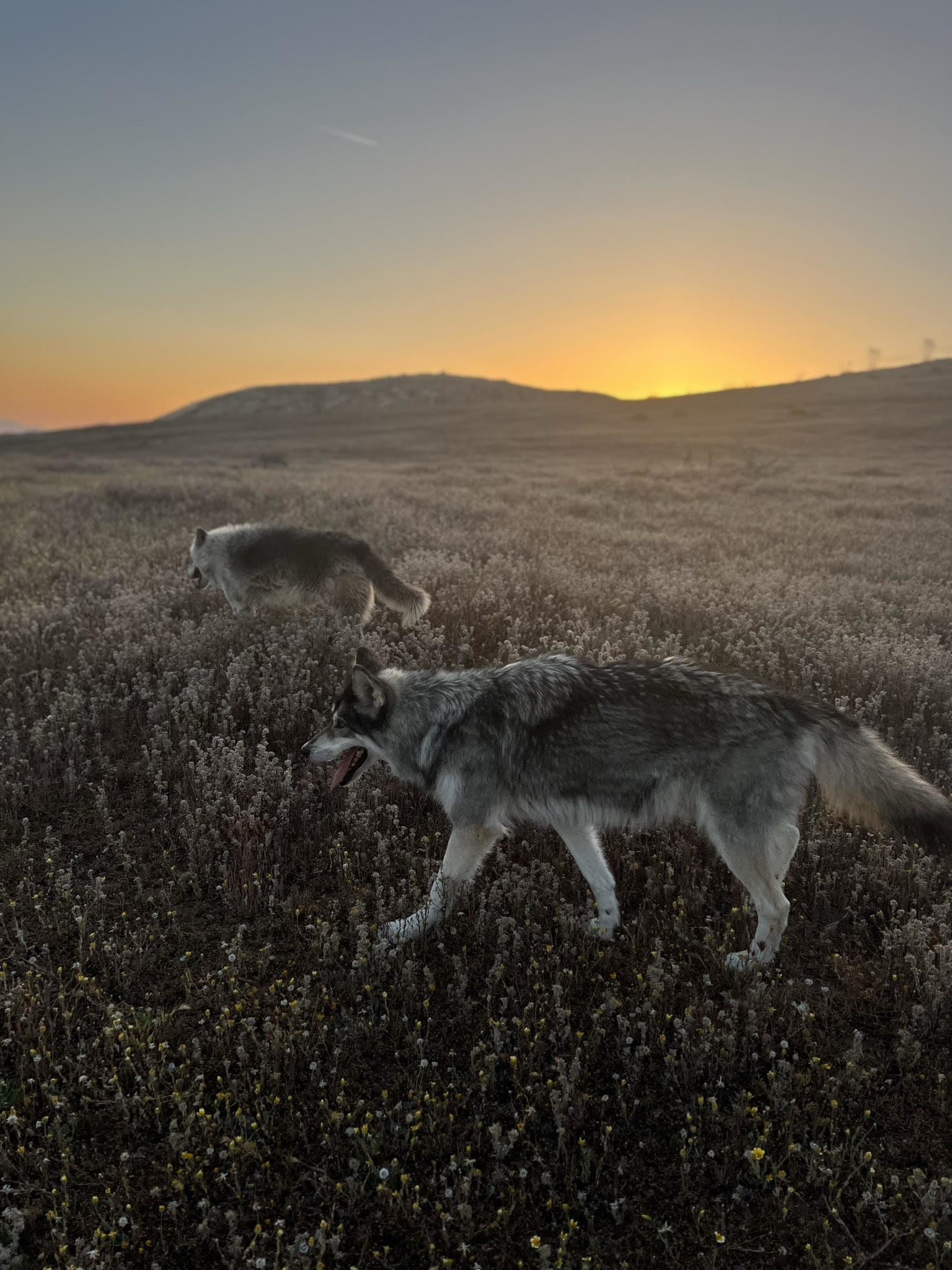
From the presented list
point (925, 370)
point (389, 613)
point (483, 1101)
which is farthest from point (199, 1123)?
point (925, 370)

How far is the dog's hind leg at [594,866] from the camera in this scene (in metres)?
4.64

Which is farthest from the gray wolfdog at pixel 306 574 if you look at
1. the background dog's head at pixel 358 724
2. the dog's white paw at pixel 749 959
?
the dog's white paw at pixel 749 959

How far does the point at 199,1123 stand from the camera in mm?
3246

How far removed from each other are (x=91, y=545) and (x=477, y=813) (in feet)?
48.1

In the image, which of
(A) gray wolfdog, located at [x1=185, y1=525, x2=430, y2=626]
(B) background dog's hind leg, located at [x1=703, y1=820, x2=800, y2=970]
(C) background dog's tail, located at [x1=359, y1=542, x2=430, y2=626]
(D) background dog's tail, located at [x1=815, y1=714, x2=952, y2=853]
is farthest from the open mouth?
(A) gray wolfdog, located at [x1=185, y1=525, x2=430, y2=626]

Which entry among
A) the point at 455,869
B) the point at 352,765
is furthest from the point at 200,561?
the point at 455,869

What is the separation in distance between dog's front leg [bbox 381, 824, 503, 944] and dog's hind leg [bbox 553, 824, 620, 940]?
1.78 feet

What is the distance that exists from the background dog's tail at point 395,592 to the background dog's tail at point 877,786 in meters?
5.68

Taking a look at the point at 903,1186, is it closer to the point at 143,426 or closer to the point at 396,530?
the point at 396,530

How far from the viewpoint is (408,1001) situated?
3.90 meters

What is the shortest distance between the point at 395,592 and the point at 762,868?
20.4 feet

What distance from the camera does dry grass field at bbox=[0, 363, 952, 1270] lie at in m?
2.90

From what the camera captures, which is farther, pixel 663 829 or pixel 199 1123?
pixel 663 829

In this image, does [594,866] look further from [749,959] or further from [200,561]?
[200,561]
